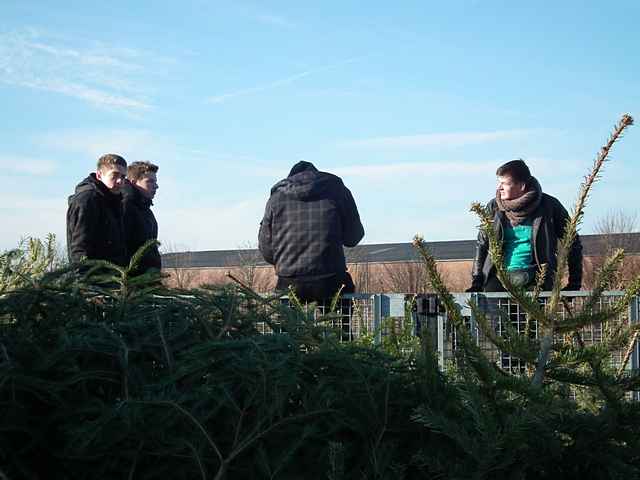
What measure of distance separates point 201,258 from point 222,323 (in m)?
65.4

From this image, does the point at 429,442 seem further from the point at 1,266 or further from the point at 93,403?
the point at 1,266

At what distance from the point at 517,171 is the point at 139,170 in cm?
306

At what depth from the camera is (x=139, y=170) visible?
770cm

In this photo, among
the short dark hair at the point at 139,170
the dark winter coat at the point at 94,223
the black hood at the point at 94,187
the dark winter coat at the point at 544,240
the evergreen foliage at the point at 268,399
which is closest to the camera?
the evergreen foliage at the point at 268,399

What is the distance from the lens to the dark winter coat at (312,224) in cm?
726

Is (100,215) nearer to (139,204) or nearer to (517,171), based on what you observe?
(139,204)

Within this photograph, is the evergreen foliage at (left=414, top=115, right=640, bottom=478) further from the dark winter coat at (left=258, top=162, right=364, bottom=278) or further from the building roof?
the building roof

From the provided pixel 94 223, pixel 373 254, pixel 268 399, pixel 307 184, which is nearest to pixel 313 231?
pixel 307 184

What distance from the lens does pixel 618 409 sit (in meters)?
1.66

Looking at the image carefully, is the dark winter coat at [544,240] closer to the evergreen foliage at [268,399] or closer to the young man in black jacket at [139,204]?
the young man in black jacket at [139,204]

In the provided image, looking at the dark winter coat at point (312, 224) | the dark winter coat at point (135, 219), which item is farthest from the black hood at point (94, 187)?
the dark winter coat at point (312, 224)

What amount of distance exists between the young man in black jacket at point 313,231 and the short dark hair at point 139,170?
3.53ft

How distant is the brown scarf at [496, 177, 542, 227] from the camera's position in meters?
7.08

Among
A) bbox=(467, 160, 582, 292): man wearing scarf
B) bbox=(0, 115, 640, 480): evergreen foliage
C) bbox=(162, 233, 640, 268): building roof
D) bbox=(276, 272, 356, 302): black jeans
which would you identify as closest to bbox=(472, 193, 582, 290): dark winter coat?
bbox=(467, 160, 582, 292): man wearing scarf
